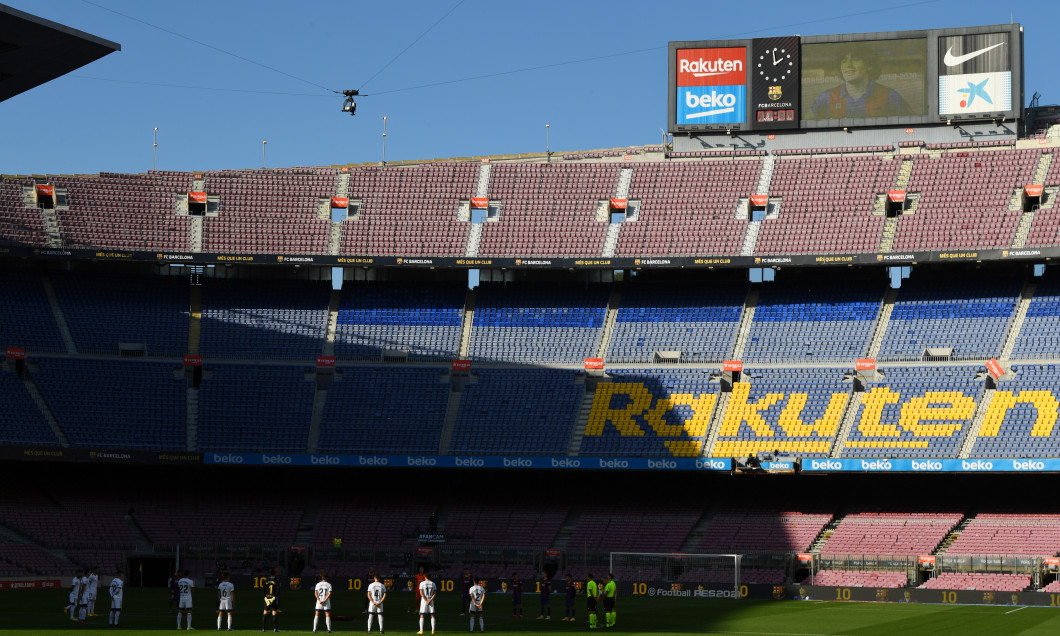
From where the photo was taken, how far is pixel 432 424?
229ft

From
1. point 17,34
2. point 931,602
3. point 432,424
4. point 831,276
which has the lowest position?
point 931,602

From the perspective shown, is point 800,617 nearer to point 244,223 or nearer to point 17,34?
point 17,34

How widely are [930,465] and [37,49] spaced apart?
48.3m

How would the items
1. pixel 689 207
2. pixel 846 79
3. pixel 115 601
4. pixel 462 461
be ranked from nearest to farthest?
pixel 115 601 → pixel 462 461 → pixel 689 207 → pixel 846 79

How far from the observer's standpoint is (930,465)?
6150 centimetres

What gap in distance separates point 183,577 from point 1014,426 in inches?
1610

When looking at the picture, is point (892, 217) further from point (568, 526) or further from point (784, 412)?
point (568, 526)

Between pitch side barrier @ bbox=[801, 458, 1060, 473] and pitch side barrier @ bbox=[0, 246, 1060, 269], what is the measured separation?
1197 centimetres

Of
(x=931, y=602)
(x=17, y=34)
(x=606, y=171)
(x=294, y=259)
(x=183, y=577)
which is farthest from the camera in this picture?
(x=606, y=171)

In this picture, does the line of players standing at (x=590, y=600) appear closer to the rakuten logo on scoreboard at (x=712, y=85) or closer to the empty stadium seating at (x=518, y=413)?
the empty stadium seating at (x=518, y=413)

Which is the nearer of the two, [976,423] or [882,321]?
[976,423]

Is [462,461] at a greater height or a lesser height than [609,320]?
lesser

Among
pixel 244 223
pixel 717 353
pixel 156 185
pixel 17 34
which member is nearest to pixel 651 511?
pixel 717 353

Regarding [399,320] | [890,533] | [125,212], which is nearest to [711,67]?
[399,320]
